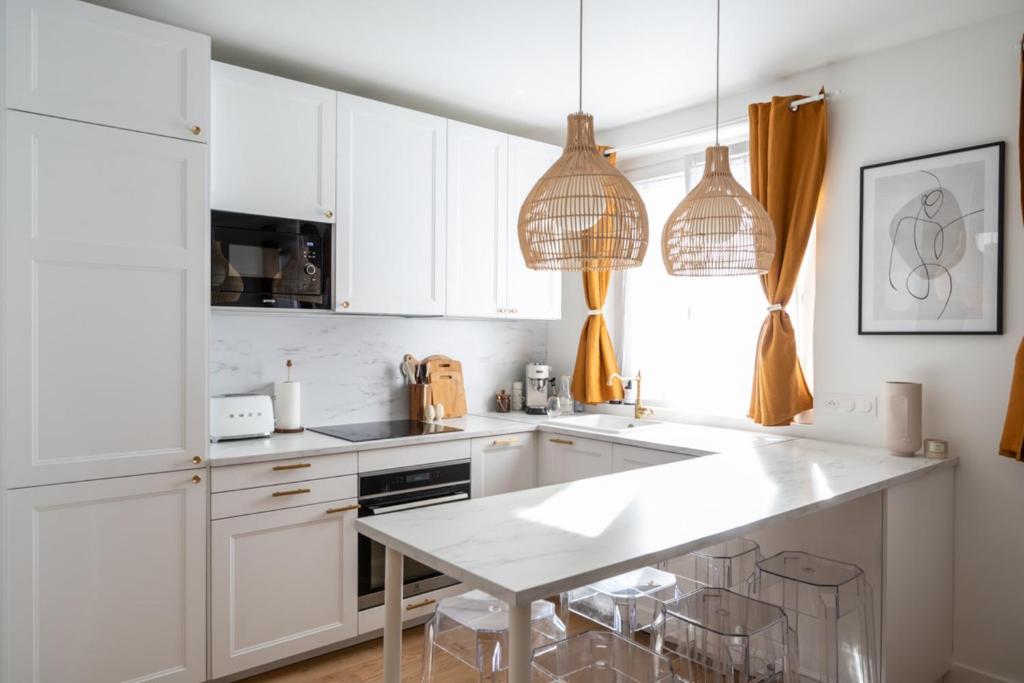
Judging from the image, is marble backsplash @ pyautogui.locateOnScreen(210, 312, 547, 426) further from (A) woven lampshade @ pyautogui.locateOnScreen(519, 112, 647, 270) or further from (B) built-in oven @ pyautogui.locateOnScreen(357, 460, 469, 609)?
(A) woven lampshade @ pyautogui.locateOnScreen(519, 112, 647, 270)

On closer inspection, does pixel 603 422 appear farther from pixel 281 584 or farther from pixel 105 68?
pixel 105 68

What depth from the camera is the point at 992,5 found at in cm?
243

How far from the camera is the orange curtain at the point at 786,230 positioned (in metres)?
3.02

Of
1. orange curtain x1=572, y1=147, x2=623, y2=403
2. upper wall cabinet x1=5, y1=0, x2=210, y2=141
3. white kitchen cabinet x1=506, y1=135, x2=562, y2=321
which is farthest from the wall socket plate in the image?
upper wall cabinet x1=5, y1=0, x2=210, y2=141

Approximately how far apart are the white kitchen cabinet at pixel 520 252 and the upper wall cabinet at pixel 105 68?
1.71m

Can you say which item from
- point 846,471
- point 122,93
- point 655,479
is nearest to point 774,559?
point 846,471

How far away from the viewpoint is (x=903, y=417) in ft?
8.53

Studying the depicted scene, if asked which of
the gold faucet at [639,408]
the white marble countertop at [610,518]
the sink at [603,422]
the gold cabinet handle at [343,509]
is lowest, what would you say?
the gold cabinet handle at [343,509]

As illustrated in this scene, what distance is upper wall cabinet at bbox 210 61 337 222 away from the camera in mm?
2725

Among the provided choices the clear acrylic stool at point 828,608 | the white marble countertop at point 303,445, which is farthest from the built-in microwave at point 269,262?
the clear acrylic stool at point 828,608

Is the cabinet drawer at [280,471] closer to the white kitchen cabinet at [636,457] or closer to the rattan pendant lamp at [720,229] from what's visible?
the white kitchen cabinet at [636,457]

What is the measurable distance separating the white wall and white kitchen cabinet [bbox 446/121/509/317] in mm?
1592

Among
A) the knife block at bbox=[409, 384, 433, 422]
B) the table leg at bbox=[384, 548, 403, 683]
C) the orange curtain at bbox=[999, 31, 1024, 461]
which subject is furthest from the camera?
the knife block at bbox=[409, 384, 433, 422]

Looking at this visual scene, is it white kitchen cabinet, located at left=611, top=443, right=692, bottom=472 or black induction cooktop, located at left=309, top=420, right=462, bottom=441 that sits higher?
black induction cooktop, located at left=309, top=420, right=462, bottom=441
